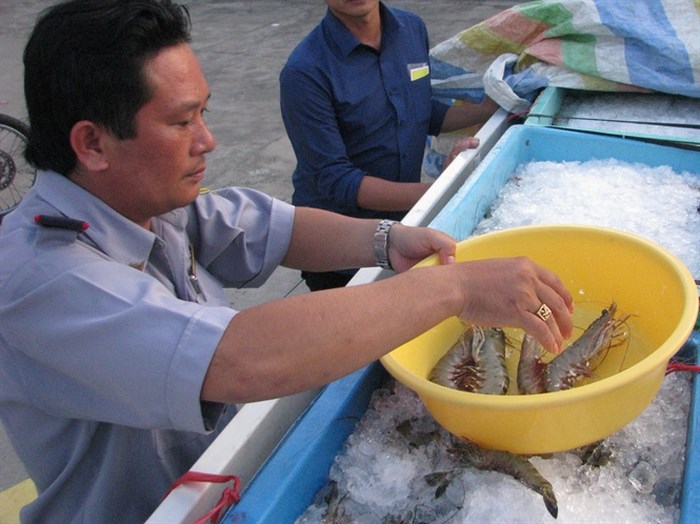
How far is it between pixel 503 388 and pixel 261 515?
553mm

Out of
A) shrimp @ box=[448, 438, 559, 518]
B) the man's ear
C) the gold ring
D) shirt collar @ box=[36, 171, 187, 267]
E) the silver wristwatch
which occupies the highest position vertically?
the man's ear

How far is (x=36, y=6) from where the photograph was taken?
41.4 feet

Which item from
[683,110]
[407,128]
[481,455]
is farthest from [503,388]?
[683,110]

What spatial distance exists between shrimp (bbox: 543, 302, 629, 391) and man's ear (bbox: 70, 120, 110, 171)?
0.94 meters

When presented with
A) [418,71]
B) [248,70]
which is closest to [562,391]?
[418,71]

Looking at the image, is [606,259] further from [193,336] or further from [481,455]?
[193,336]

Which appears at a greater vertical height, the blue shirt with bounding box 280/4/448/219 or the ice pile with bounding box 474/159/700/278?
the blue shirt with bounding box 280/4/448/219

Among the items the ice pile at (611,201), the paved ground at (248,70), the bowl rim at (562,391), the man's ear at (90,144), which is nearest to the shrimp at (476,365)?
the bowl rim at (562,391)

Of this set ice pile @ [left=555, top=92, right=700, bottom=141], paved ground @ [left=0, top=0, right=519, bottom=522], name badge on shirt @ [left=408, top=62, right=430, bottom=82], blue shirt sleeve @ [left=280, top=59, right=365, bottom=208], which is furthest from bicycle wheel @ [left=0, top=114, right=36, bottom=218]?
ice pile @ [left=555, top=92, right=700, bottom=141]

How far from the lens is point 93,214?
Result: 3.83 feet

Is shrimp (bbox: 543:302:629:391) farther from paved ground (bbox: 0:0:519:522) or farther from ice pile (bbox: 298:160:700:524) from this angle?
paved ground (bbox: 0:0:519:522)

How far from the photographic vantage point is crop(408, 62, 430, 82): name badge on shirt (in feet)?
8.19

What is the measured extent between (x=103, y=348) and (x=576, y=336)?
3.51ft

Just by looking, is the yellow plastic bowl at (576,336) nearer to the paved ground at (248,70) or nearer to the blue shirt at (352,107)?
the blue shirt at (352,107)
